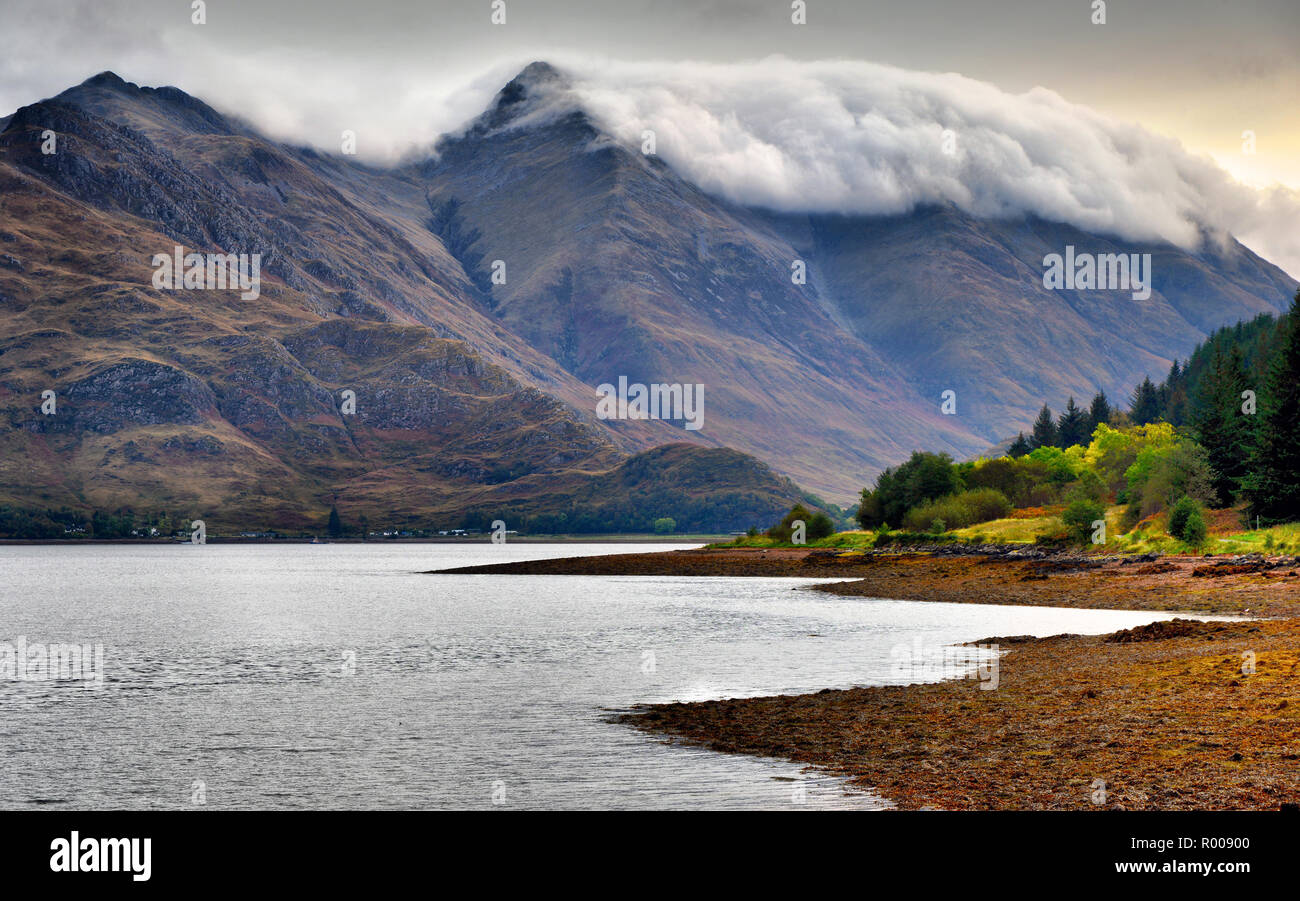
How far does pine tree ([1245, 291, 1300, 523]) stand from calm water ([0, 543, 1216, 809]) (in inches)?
1405

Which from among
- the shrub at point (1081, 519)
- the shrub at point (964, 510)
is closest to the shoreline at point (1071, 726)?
the shrub at point (1081, 519)

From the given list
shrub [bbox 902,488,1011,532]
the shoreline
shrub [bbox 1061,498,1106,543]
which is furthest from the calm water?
shrub [bbox 902,488,1011,532]

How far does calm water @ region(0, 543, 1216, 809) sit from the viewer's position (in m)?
30.5

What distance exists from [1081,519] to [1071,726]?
119625mm

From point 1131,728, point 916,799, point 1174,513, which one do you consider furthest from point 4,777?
point 1174,513

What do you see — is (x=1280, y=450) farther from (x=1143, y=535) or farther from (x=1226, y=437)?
(x=1143, y=535)

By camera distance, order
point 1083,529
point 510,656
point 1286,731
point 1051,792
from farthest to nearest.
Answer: point 1083,529
point 510,656
point 1286,731
point 1051,792

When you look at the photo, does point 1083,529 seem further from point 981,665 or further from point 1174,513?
point 981,665

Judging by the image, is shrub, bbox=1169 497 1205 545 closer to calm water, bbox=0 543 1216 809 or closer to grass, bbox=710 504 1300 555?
grass, bbox=710 504 1300 555

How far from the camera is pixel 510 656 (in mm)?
67562

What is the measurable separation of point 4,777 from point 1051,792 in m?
27.5

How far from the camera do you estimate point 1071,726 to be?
32719 mm

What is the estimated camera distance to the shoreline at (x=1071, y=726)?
82.0 ft

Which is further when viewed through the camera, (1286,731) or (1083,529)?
(1083,529)
